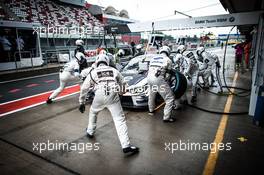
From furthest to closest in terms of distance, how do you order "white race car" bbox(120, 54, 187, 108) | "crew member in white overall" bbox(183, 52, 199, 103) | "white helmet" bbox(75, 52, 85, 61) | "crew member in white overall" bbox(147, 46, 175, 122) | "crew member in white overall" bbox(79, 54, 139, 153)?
"crew member in white overall" bbox(183, 52, 199, 103) < "white helmet" bbox(75, 52, 85, 61) < "white race car" bbox(120, 54, 187, 108) < "crew member in white overall" bbox(147, 46, 175, 122) < "crew member in white overall" bbox(79, 54, 139, 153)

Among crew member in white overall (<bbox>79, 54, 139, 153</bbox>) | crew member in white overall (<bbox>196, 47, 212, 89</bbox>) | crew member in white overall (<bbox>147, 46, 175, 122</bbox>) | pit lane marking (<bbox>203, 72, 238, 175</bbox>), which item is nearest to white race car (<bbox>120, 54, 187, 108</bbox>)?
crew member in white overall (<bbox>147, 46, 175, 122</bbox>)

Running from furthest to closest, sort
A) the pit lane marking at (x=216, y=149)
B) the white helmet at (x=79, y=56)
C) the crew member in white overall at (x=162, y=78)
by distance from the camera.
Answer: the white helmet at (x=79, y=56), the crew member in white overall at (x=162, y=78), the pit lane marking at (x=216, y=149)

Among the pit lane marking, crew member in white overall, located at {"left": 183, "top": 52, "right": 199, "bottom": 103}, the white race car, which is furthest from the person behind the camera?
crew member in white overall, located at {"left": 183, "top": 52, "right": 199, "bottom": 103}

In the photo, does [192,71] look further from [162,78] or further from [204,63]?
[162,78]

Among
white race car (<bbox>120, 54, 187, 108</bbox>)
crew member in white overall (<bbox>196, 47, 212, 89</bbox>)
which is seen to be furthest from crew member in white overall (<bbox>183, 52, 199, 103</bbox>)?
white race car (<bbox>120, 54, 187, 108</bbox>)

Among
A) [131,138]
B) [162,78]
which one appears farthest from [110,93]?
[162,78]

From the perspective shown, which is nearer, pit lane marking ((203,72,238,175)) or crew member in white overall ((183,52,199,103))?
pit lane marking ((203,72,238,175))

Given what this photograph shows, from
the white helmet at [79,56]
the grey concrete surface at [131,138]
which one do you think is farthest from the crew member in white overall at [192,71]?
the white helmet at [79,56]

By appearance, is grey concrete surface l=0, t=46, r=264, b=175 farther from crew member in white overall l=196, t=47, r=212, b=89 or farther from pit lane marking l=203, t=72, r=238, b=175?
crew member in white overall l=196, t=47, r=212, b=89

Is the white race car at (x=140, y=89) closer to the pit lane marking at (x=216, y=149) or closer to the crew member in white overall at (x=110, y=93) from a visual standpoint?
the pit lane marking at (x=216, y=149)

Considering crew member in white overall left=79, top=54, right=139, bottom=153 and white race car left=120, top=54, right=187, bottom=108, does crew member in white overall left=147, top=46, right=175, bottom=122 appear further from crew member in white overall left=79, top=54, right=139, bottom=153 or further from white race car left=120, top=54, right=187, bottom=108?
crew member in white overall left=79, top=54, right=139, bottom=153

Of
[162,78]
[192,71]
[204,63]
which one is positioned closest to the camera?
[162,78]

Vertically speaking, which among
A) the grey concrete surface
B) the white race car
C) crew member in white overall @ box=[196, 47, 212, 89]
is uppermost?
crew member in white overall @ box=[196, 47, 212, 89]

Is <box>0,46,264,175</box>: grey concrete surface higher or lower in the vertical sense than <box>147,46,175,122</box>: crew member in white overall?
lower
